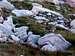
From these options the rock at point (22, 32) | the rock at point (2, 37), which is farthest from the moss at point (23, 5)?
the rock at point (2, 37)

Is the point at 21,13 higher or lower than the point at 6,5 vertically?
lower

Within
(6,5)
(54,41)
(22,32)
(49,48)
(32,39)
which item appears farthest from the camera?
(6,5)

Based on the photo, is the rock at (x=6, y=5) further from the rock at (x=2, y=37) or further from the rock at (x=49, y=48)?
the rock at (x=49, y=48)

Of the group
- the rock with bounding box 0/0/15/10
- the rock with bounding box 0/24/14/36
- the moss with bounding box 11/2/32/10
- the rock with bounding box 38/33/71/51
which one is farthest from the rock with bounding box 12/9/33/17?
the rock with bounding box 38/33/71/51

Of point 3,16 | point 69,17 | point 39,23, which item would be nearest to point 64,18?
point 69,17

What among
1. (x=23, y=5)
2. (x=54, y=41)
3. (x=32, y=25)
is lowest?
(x=23, y=5)

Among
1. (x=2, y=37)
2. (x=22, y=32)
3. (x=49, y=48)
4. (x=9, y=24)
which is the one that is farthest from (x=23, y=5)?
(x=49, y=48)

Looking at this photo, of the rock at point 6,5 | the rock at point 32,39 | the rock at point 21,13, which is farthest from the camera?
the rock at point 6,5

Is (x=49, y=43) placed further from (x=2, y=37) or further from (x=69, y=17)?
(x=69, y=17)

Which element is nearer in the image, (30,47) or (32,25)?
(30,47)

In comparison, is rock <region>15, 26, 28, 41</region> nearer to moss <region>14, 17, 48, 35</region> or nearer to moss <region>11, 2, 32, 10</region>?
moss <region>14, 17, 48, 35</region>

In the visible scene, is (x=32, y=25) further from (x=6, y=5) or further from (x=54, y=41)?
(x=6, y=5)

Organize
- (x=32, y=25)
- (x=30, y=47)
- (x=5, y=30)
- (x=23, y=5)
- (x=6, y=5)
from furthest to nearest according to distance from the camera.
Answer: (x=23, y=5) → (x=6, y=5) → (x=32, y=25) → (x=5, y=30) → (x=30, y=47)

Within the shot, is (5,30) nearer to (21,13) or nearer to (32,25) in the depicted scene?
(32,25)
